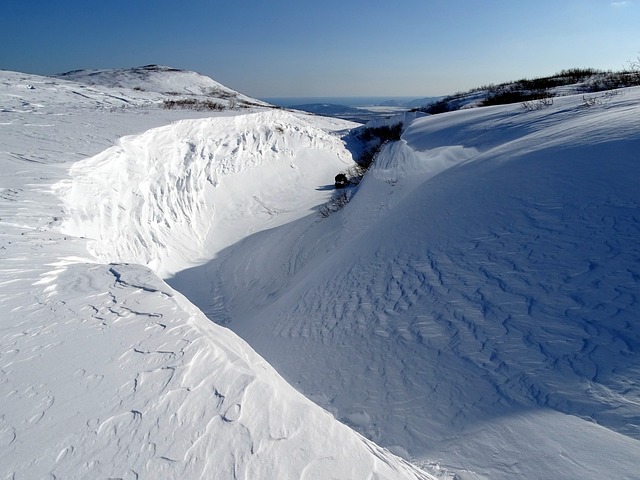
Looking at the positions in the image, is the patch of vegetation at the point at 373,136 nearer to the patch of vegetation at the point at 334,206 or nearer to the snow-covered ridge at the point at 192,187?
the snow-covered ridge at the point at 192,187

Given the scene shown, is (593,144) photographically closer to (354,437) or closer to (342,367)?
(342,367)

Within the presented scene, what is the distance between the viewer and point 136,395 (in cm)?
239

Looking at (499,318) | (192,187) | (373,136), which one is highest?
(373,136)

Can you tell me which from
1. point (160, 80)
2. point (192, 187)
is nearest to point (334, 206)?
point (192, 187)

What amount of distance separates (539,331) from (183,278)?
356 inches

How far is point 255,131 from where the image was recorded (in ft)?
60.0

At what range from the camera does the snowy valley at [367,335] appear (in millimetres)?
2166

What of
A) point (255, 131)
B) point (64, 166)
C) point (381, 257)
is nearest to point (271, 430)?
point (381, 257)

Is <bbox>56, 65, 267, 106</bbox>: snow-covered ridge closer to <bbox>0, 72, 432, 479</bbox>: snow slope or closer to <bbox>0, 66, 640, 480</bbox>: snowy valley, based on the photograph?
<bbox>0, 66, 640, 480</bbox>: snowy valley

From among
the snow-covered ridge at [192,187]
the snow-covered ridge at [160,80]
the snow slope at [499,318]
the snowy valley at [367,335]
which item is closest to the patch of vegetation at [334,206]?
the snow-covered ridge at [192,187]

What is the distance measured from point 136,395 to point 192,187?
12.0 meters

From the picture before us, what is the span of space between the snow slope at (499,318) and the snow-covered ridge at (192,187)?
3823 millimetres

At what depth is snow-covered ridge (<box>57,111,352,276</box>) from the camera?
8.52m

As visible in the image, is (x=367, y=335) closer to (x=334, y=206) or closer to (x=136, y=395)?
(x=136, y=395)
